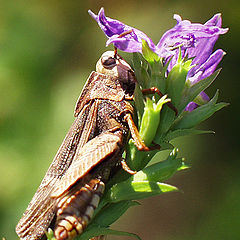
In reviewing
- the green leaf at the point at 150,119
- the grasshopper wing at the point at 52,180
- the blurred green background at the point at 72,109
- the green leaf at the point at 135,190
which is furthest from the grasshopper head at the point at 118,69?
the blurred green background at the point at 72,109

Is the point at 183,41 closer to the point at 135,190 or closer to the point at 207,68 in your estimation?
the point at 207,68

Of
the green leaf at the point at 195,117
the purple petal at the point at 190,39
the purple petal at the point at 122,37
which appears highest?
the purple petal at the point at 190,39

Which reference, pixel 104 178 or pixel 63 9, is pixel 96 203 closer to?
pixel 104 178

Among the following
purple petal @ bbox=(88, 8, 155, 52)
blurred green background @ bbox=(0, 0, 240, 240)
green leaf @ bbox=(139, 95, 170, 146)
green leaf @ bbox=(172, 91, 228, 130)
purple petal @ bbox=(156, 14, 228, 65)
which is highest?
purple petal @ bbox=(156, 14, 228, 65)

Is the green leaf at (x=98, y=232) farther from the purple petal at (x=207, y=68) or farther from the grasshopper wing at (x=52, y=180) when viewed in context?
the purple petal at (x=207, y=68)

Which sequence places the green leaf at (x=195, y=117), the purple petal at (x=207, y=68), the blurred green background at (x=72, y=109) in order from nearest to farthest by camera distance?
1. the green leaf at (x=195, y=117)
2. the purple petal at (x=207, y=68)
3. the blurred green background at (x=72, y=109)

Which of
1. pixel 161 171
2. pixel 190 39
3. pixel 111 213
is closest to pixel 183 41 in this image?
pixel 190 39

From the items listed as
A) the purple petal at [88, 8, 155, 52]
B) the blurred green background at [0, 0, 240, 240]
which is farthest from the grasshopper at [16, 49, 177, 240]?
the blurred green background at [0, 0, 240, 240]

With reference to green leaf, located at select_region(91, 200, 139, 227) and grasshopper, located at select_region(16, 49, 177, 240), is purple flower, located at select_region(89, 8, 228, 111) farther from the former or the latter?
green leaf, located at select_region(91, 200, 139, 227)
